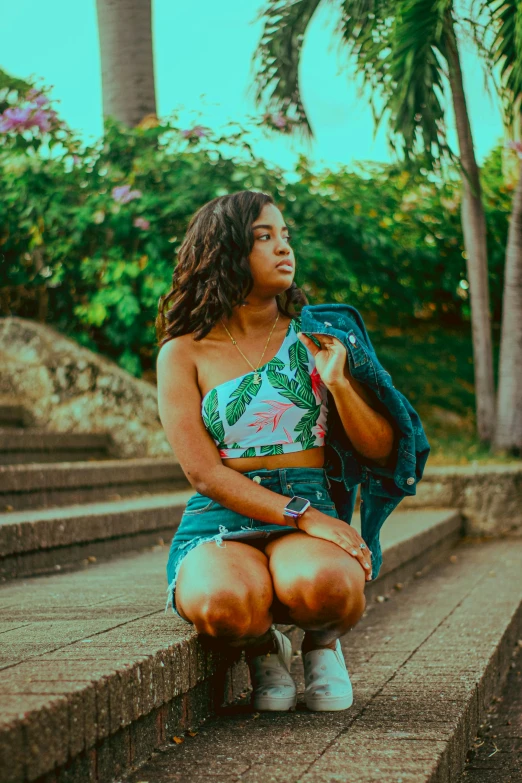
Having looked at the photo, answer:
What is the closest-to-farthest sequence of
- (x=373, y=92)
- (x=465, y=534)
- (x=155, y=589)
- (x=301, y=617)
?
(x=301, y=617) < (x=155, y=589) < (x=465, y=534) < (x=373, y=92)

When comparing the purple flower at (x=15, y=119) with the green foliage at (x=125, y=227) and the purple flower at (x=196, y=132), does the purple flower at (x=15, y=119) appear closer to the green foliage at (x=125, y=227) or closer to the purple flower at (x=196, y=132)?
the green foliage at (x=125, y=227)

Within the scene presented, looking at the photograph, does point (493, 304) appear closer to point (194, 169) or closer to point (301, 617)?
point (194, 169)

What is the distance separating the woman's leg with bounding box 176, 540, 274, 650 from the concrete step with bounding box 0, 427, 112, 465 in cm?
341

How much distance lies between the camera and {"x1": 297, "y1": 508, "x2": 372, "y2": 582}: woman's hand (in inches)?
104

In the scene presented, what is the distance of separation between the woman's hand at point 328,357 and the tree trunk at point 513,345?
5.04m

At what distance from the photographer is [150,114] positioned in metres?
7.82

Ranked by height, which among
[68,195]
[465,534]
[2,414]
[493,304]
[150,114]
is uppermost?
[150,114]

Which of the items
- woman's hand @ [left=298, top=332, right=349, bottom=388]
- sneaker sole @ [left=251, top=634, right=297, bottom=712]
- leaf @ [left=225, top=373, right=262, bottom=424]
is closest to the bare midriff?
leaf @ [left=225, top=373, right=262, bottom=424]

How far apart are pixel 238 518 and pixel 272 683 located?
0.46 m

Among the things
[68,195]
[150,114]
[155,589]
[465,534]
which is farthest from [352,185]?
[155,589]

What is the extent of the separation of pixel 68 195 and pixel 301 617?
536cm

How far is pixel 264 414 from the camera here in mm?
2818

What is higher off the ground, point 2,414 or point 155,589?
point 2,414

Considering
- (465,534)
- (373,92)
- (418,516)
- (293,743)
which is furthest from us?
(373,92)
